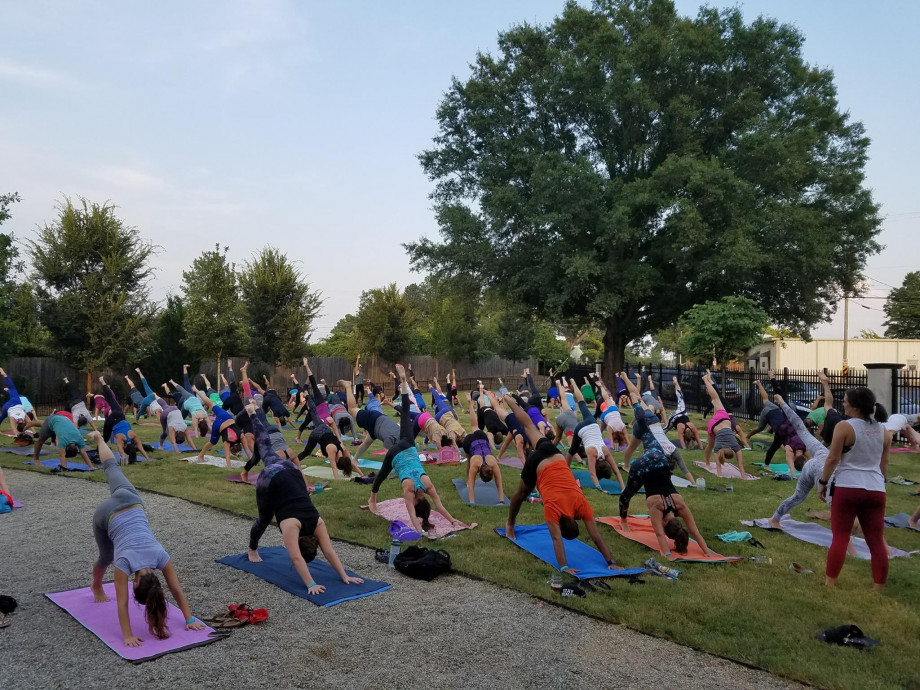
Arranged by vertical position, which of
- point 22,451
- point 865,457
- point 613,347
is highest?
point 613,347

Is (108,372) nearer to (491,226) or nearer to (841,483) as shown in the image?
(491,226)

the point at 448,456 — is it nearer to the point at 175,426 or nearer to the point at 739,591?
the point at 175,426

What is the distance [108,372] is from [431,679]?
3009cm

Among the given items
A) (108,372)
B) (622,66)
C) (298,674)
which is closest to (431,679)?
(298,674)

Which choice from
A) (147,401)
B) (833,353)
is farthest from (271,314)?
(833,353)

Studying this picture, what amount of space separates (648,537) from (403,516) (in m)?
3.33

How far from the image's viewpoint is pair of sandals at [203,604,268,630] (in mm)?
5570

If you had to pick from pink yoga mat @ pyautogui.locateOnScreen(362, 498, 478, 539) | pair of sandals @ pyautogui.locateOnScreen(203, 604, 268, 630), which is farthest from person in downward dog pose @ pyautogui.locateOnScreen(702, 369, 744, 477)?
pair of sandals @ pyautogui.locateOnScreen(203, 604, 268, 630)

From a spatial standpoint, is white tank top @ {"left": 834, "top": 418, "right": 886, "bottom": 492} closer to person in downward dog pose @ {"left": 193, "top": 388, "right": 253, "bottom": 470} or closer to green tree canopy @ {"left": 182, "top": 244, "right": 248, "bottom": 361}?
person in downward dog pose @ {"left": 193, "top": 388, "right": 253, "bottom": 470}

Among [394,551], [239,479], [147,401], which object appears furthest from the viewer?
[147,401]

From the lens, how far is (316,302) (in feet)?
120

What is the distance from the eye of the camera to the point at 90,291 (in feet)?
96.7

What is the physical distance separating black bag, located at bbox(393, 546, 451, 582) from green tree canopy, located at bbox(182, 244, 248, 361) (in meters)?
28.4

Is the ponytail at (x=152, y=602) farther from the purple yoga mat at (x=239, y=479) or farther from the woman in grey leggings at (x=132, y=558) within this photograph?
the purple yoga mat at (x=239, y=479)
